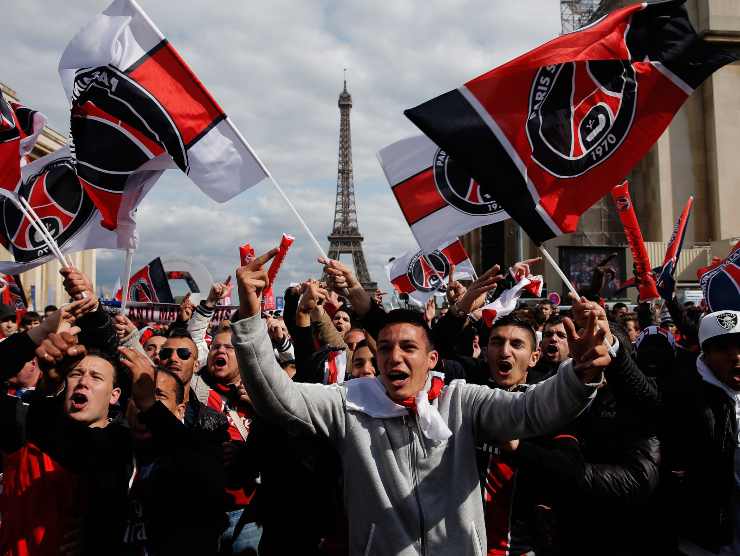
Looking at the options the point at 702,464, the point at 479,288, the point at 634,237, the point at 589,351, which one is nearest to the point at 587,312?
the point at 589,351

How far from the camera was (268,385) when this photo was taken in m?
2.58

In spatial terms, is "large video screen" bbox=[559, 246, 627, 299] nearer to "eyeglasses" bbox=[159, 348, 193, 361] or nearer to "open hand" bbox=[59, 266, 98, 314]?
"eyeglasses" bbox=[159, 348, 193, 361]

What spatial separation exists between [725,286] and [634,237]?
1337 millimetres

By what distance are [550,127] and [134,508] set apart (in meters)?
3.18

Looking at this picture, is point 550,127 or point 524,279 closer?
point 550,127

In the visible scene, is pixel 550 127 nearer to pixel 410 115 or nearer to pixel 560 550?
pixel 410 115

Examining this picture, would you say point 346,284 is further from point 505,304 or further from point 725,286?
point 725,286

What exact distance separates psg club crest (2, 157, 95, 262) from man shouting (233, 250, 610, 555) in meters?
3.79

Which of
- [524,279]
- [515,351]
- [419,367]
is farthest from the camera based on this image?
[524,279]

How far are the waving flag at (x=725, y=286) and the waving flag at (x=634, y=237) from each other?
560 millimetres

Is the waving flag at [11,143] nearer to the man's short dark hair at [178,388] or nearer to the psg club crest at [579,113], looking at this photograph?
the man's short dark hair at [178,388]

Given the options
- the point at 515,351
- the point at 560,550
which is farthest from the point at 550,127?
the point at 560,550

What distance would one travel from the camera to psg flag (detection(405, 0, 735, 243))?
396cm

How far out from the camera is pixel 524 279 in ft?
19.1
